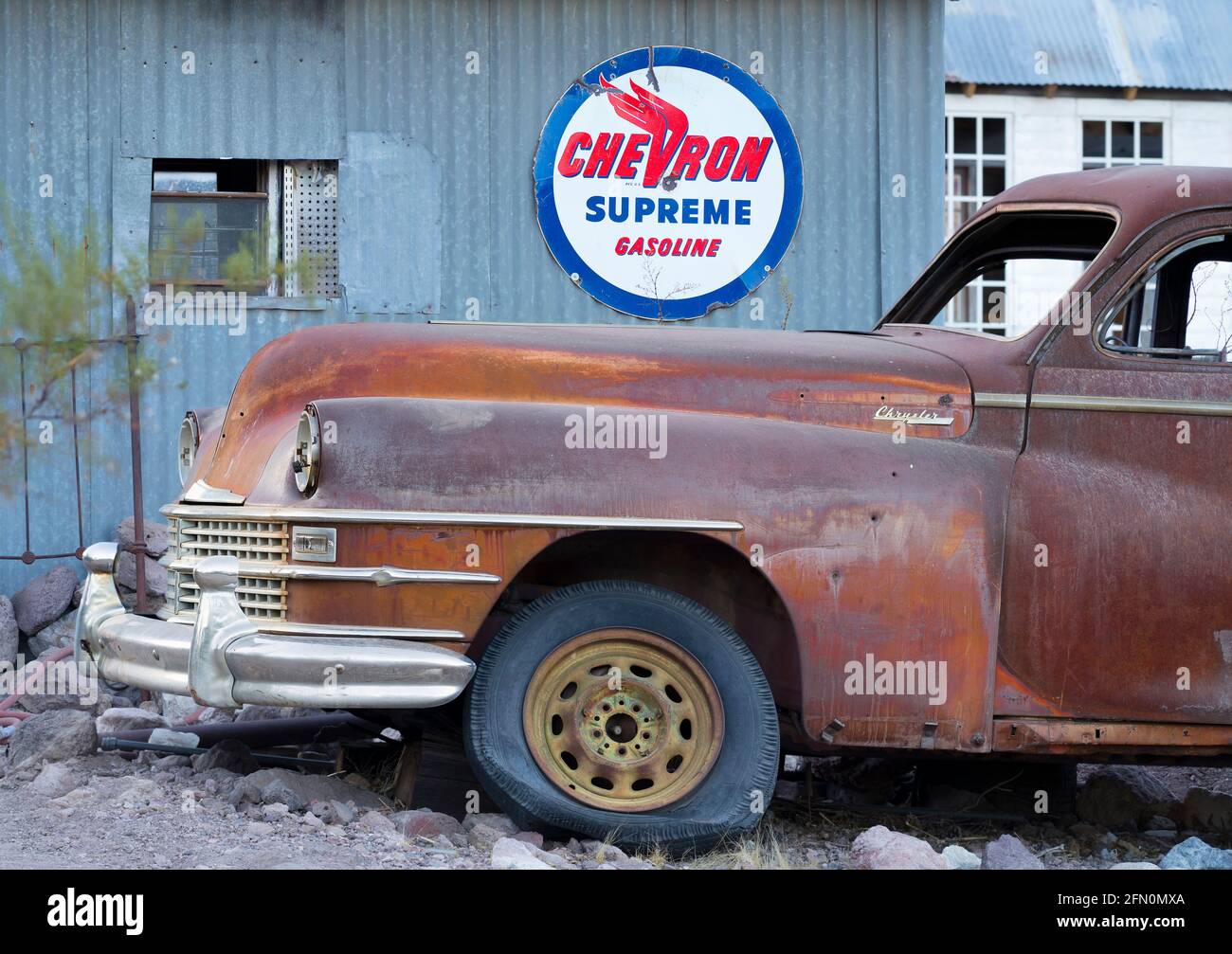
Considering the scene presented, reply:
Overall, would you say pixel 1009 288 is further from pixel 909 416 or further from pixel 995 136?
pixel 909 416

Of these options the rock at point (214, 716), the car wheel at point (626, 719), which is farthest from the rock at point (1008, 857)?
the rock at point (214, 716)

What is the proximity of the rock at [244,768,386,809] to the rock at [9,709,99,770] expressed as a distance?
2.76 feet

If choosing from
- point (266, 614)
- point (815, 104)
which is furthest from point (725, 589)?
point (815, 104)

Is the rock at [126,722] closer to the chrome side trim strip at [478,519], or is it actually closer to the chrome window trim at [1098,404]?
the chrome side trim strip at [478,519]

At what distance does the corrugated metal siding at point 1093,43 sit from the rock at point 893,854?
11.6 metres

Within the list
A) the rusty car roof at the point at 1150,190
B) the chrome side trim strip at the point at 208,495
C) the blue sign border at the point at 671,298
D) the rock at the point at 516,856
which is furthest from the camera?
the blue sign border at the point at 671,298

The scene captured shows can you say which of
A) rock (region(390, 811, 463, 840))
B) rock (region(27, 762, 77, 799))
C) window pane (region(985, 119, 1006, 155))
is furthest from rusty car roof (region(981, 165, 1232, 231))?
window pane (region(985, 119, 1006, 155))

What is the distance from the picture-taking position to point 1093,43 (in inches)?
602

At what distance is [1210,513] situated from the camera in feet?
15.2

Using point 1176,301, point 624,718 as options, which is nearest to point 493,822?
point 624,718

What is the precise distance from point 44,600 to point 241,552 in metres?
4.78

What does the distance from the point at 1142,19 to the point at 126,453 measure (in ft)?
37.9

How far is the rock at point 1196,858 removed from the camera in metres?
4.18

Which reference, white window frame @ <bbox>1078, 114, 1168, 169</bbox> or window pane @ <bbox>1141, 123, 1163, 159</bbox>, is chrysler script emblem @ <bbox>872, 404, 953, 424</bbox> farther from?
window pane @ <bbox>1141, 123, 1163, 159</bbox>
